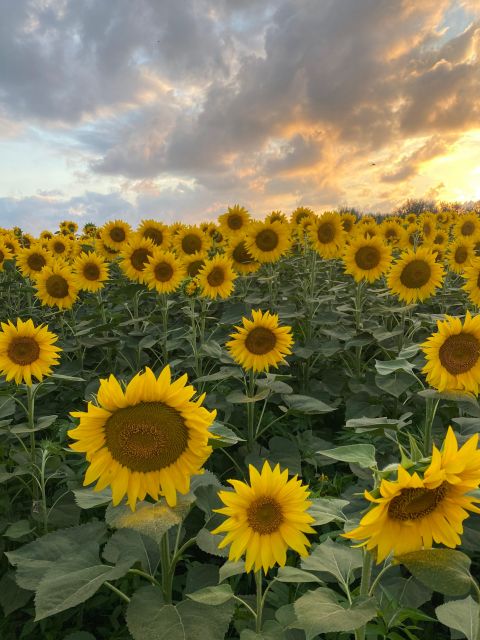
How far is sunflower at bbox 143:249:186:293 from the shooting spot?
545 centimetres

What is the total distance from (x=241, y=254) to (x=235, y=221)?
55.1 inches

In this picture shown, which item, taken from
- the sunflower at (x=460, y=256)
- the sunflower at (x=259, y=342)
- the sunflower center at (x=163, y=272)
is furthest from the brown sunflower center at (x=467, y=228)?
the sunflower at (x=259, y=342)

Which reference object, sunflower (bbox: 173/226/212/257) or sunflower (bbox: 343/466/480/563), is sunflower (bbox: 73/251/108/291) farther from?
sunflower (bbox: 343/466/480/563)

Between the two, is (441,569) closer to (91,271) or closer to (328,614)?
(328,614)

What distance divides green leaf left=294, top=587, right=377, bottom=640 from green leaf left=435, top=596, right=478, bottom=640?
260 mm

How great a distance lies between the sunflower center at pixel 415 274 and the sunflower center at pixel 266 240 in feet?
5.90

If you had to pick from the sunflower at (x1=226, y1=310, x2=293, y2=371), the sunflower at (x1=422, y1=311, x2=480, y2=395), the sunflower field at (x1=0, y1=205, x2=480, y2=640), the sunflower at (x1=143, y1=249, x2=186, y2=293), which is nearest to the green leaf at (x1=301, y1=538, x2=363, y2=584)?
the sunflower field at (x1=0, y1=205, x2=480, y2=640)

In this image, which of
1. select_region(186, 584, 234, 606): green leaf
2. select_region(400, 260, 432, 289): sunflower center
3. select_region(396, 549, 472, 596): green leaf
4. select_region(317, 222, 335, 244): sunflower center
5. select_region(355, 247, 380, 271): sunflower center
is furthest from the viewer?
select_region(317, 222, 335, 244): sunflower center

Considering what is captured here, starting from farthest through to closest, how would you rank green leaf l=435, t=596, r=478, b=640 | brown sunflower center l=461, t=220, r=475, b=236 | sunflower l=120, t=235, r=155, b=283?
brown sunflower center l=461, t=220, r=475, b=236, sunflower l=120, t=235, r=155, b=283, green leaf l=435, t=596, r=478, b=640

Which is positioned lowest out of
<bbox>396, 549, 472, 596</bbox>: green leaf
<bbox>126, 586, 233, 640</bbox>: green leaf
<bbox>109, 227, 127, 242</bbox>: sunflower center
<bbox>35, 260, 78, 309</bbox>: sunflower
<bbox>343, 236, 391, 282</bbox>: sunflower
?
<bbox>126, 586, 233, 640</bbox>: green leaf

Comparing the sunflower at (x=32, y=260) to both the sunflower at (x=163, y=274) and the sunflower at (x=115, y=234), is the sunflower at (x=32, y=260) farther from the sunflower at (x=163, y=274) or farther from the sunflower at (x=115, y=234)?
the sunflower at (x=163, y=274)

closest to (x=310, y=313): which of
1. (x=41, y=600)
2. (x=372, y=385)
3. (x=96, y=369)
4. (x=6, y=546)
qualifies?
(x=372, y=385)

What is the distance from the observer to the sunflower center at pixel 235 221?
25.2 ft

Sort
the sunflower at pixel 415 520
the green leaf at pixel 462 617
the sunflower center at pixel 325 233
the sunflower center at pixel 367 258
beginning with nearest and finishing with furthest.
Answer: the sunflower at pixel 415 520, the green leaf at pixel 462 617, the sunflower center at pixel 367 258, the sunflower center at pixel 325 233
